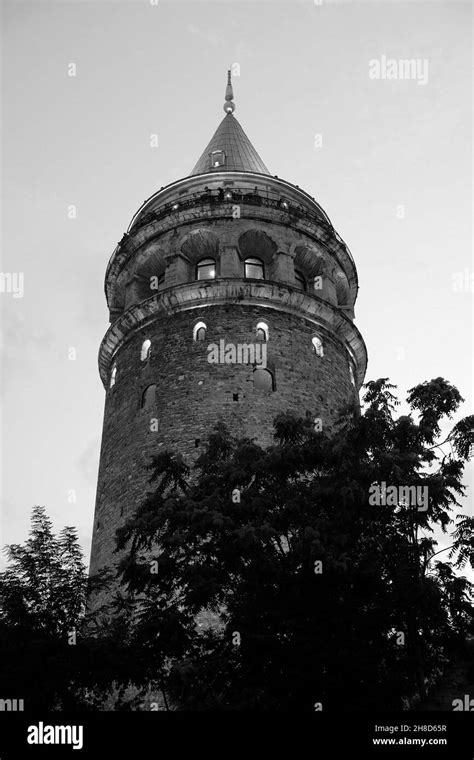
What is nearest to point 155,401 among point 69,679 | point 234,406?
point 234,406

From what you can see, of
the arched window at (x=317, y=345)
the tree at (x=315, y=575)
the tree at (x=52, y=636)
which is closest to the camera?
the tree at (x=315, y=575)

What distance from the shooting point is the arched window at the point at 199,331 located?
2664cm

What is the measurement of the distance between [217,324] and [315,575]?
13.9m

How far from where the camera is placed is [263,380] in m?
25.6

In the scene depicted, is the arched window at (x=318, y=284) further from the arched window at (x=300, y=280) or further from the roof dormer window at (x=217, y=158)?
the roof dormer window at (x=217, y=158)

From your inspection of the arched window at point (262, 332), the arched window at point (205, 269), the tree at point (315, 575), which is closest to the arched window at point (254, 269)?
the arched window at point (205, 269)

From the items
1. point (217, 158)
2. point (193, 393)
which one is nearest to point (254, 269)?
point (193, 393)

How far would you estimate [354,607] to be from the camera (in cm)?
1383

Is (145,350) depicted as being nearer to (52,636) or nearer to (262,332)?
(262,332)

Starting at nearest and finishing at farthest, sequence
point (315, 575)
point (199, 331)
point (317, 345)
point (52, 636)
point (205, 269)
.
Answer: point (315, 575) < point (52, 636) < point (199, 331) < point (317, 345) < point (205, 269)

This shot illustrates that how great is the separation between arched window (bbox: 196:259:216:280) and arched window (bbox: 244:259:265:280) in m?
1.21

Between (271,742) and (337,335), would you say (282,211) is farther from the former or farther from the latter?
(271,742)

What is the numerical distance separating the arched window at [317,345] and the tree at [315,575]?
443 inches

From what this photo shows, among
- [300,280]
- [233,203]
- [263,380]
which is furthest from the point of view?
[300,280]
